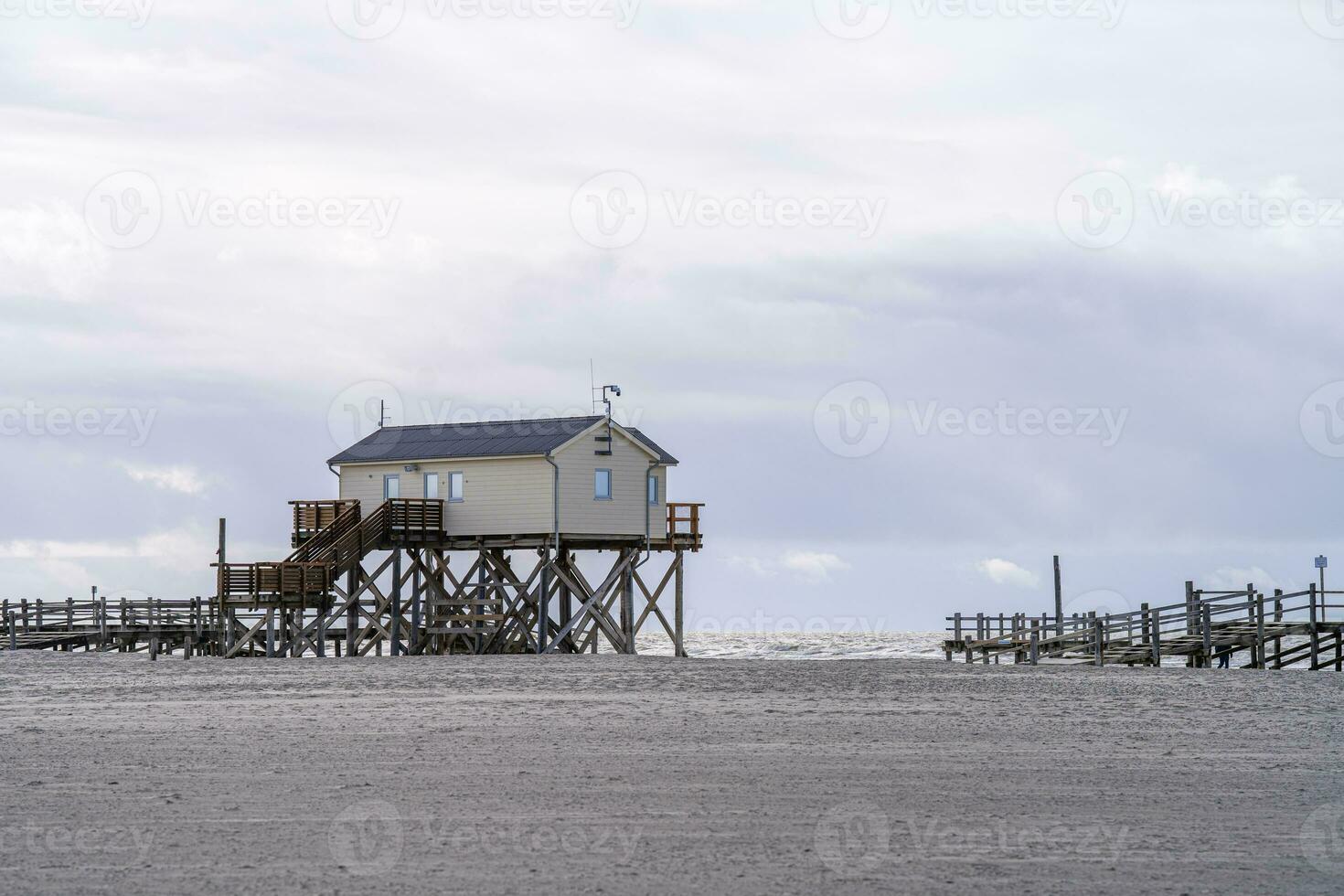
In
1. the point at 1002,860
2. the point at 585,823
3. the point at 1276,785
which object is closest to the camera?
the point at 1002,860

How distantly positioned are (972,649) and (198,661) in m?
19.2

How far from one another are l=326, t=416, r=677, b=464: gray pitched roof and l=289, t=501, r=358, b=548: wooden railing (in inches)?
55.2

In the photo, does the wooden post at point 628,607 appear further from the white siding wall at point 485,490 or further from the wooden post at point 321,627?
the wooden post at point 321,627

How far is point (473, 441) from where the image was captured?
4712cm

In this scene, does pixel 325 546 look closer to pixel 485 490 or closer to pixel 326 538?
pixel 326 538

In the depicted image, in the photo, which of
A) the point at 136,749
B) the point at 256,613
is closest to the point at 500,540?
the point at 256,613

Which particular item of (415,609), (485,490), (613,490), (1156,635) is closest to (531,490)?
(485,490)

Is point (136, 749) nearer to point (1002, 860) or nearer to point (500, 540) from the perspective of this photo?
point (1002, 860)

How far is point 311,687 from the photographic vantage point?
2811 cm

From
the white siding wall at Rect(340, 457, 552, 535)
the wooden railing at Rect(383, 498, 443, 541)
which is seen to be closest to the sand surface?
the white siding wall at Rect(340, 457, 552, 535)

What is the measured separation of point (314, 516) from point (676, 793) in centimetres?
3506

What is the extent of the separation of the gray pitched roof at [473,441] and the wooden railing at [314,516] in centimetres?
140

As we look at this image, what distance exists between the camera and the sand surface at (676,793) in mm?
10703

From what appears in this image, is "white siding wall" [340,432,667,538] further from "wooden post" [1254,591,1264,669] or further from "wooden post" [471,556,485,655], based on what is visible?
"wooden post" [1254,591,1264,669]
